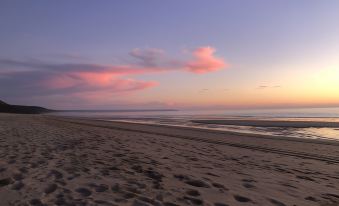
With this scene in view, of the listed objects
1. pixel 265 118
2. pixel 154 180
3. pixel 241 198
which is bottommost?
pixel 241 198

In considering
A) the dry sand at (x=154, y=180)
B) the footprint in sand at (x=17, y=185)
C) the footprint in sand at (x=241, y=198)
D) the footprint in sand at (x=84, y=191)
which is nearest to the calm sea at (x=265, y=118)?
the dry sand at (x=154, y=180)

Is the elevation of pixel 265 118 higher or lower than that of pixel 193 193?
higher

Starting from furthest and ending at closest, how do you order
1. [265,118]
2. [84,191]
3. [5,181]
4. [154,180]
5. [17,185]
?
[265,118] → [154,180] → [5,181] → [17,185] → [84,191]

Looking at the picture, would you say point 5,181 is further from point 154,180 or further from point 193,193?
point 193,193

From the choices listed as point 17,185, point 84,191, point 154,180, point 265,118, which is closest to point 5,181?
point 17,185

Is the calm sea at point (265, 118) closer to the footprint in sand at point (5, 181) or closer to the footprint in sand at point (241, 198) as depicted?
the footprint in sand at point (241, 198)

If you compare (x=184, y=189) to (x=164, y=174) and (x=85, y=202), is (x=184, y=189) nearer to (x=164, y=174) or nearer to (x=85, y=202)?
(x=164, y=174)

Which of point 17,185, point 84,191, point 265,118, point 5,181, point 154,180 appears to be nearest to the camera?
point 84,191

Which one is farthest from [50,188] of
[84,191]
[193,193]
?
[193,193]

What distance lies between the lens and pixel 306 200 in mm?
5781

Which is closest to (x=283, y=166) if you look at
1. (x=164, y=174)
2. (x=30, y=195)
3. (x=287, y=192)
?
(x=287, y=192)

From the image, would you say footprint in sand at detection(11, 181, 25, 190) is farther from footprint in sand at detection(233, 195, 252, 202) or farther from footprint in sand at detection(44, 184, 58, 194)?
footprint in sand at detection(233, 195, 252, 202)

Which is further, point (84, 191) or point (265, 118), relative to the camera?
point (265, 118)

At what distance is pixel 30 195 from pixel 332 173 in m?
8.21
